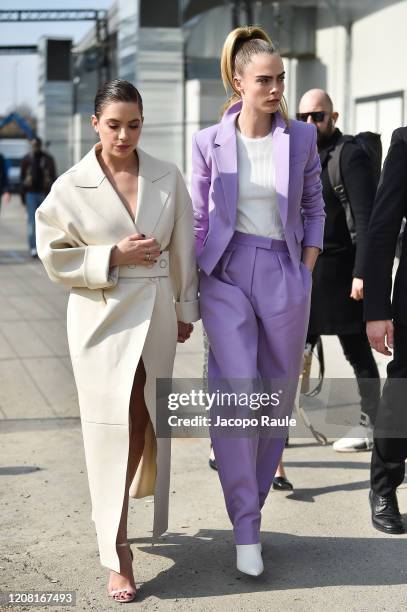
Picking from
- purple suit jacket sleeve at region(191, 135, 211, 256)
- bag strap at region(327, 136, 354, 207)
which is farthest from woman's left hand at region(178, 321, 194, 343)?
bag strap at region(327, 136, 354, 207)

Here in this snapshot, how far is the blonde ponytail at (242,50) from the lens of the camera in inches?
157

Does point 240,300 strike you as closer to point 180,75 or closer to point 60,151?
point 180,75

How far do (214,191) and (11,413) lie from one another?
8.98 ft

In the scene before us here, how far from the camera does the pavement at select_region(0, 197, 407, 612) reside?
373cm

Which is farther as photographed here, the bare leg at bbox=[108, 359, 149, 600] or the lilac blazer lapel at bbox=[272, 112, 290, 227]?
the lilac blazer lapel at bbox=[272, 112, 290, 227]

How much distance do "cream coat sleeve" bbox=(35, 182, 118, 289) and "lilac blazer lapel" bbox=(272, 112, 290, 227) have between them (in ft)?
2.22

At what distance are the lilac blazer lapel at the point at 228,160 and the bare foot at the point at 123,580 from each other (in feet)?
4.04

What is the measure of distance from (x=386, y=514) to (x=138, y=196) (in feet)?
5.49

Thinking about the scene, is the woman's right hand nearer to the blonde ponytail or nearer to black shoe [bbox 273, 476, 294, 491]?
the blonde ponytail

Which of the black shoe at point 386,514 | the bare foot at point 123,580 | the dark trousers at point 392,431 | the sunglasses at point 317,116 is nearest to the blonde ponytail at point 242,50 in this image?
the dark trousers at point 392,431

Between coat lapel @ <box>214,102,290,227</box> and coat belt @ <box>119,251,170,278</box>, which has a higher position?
coat lapel @ <box>214,102,290,227</box>

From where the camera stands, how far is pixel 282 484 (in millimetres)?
4910

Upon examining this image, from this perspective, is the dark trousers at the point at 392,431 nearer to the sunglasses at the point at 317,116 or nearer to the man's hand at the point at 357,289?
the man's hand at the point at 357,289

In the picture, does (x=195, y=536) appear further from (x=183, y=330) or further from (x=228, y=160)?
(x=228, y=160)
